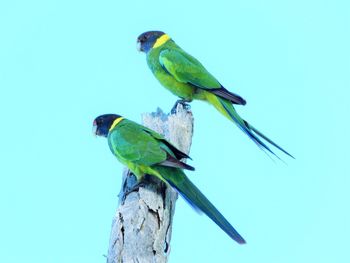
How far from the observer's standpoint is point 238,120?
6.84 metres

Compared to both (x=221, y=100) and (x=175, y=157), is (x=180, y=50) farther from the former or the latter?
(x=175, y=157)

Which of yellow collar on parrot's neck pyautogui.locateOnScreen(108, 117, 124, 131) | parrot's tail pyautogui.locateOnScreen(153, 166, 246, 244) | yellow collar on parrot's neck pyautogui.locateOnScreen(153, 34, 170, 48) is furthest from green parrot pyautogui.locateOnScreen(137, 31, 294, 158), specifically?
parrot's tail pyautogui.locateOnScreen(153, 166, 246, 244)

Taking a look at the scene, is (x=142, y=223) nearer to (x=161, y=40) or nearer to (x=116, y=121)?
(x=116, y=121)

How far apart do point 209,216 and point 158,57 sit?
3.05 m

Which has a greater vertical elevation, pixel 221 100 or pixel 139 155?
pixel 221 100

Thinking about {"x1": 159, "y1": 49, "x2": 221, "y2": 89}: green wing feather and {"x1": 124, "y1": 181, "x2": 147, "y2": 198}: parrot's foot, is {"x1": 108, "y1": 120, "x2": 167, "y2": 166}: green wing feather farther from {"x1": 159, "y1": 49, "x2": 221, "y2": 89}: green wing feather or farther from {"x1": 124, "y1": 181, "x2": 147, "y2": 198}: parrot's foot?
{"x1": 159, "y1": 49, "x2": 221, "y2": 89}: green wing feather

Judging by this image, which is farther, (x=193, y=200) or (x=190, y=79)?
(x=190, y=79)

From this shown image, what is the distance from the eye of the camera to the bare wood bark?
15.6 feet

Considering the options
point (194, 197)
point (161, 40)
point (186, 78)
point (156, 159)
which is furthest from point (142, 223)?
point (161, 40)

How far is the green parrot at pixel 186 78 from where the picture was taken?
279 inches

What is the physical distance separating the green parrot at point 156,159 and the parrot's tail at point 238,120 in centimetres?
91

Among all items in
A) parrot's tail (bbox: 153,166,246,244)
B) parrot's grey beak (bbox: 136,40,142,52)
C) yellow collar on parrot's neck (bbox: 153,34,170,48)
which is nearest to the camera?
parrot's tail (bbox: 153,166,246,244)

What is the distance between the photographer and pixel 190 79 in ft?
24.6

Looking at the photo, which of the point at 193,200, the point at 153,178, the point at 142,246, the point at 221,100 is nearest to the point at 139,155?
the point at 153,178
